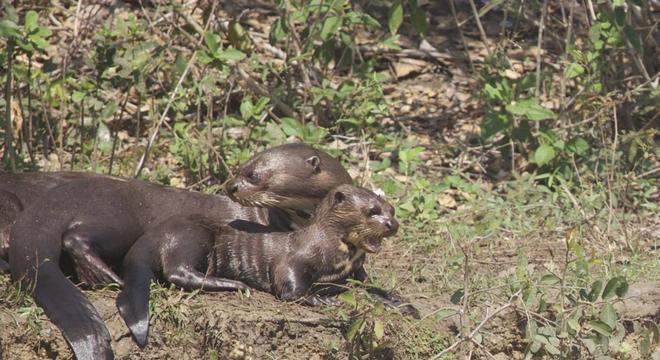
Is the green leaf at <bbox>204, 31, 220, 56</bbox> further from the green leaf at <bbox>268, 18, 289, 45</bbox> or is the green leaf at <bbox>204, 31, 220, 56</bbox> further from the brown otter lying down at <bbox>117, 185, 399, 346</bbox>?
the brown otter lying down at <bbox>117, 185, 399, 346</bbox>

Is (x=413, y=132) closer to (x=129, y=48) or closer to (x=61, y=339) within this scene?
(x=129, y=48)

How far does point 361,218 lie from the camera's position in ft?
18.4

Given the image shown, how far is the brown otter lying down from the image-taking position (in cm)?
559

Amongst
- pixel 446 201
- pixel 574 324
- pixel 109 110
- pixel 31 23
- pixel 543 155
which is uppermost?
pixel 31 23

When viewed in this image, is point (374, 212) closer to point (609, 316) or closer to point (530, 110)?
point (609, 316)

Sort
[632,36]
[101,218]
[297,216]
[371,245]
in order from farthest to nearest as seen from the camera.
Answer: [632,36], [297,216], [101,218], [371,245]

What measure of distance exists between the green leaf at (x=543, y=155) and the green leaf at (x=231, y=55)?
→ 5.73 feet

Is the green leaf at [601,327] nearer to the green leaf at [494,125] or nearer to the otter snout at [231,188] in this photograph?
the otter snout at [231,188]

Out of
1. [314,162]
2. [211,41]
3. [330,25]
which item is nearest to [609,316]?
[314,162]

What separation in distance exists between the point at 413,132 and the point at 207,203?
2.76 metres

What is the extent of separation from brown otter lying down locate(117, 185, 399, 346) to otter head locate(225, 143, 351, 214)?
0.19m

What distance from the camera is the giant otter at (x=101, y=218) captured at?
17.6ft

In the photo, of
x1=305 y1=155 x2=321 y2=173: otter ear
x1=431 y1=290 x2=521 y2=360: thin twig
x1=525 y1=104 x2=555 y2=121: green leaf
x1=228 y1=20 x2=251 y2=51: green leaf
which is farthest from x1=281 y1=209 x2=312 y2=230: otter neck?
x1=525 y1=104 x2=555 y2=121: green leaf

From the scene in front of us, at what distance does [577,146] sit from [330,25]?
149 cm
